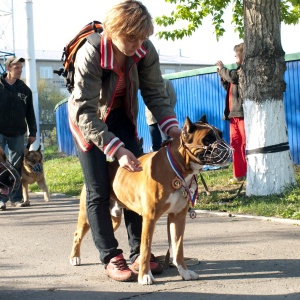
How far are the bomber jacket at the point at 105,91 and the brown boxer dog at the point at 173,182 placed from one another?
0.35 meters

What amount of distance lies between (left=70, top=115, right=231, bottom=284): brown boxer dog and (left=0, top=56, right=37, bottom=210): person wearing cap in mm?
5405

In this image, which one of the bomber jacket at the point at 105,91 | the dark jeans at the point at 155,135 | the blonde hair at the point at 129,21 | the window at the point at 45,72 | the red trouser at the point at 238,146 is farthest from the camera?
the window at the point at 45,72

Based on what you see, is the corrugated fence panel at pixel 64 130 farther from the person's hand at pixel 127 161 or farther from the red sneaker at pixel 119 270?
the person's hand at pixel 127 161

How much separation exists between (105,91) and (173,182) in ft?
2.95

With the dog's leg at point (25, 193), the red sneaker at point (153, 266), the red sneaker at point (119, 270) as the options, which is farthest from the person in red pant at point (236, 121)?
the red sneaker at point (119, 270)

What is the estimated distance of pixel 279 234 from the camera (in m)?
6.46

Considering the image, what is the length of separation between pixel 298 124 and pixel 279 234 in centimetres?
610

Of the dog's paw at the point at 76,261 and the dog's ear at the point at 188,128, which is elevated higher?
the dog's ear at the point at 188,128

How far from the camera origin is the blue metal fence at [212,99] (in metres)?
12.2

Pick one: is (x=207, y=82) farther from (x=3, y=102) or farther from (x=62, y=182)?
(x=3, y=102)

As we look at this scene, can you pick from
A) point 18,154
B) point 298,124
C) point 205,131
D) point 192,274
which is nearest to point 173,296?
point 192,274

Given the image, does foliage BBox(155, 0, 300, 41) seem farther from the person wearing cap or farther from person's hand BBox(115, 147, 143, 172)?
person's hand BBox(115, 147, 143, 172)

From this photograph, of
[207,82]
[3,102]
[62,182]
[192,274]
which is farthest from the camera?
[207,82]

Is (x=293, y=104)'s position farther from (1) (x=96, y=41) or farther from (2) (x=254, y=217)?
(1) (x=96, y=41)
